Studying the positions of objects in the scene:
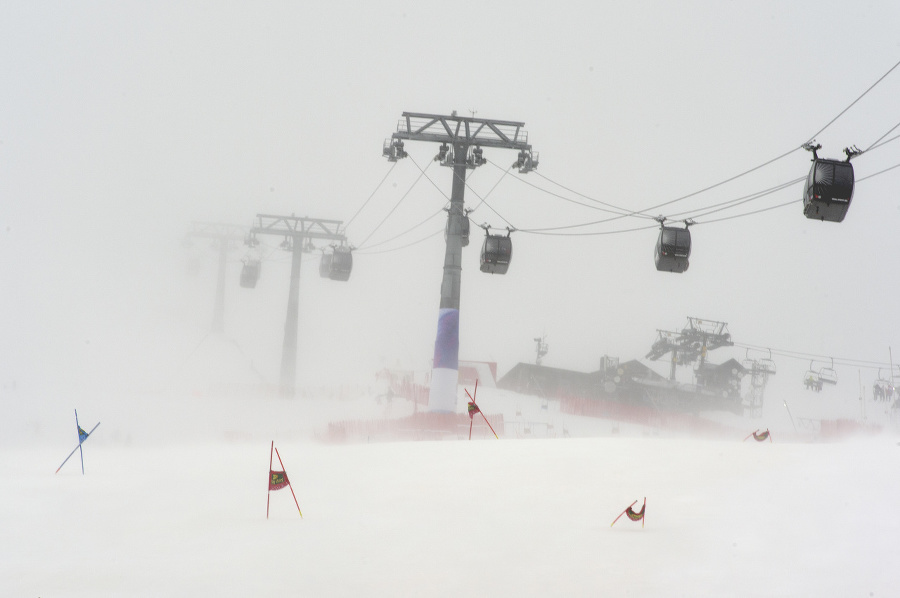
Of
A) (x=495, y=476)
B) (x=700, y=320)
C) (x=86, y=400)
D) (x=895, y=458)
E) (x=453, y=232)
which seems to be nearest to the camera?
(x=495, y=476)

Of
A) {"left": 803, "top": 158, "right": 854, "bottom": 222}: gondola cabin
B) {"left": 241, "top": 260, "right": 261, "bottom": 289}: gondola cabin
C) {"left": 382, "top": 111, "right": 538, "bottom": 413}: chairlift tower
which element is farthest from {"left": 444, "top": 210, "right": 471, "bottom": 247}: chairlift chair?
{"left": 241, "top": 260, "right": 261, "bottom": 289}: gondola cabin

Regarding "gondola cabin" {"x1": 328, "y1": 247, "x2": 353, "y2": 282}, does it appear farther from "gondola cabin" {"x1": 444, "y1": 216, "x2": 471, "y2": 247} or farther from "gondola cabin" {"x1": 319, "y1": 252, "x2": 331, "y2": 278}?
"gondola cabin" {"x1": 444, "y1": 216, "x2": 471, "y2": 247}

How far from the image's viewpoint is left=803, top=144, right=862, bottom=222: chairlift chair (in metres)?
12.0

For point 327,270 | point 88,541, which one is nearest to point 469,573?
point 88,541

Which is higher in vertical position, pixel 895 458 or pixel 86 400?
pixel 895 458

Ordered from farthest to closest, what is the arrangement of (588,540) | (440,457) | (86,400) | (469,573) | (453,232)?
(86,400) < (453,232) < (440,457) < (588,540) < (469,573)

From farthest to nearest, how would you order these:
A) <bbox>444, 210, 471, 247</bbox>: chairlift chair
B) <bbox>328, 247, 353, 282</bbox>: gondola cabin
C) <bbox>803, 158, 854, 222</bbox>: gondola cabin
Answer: <bbox>328, 247, 353, 282</bbox>: gondola cabin, <bbox>444, 210, 471, 247</bbox>: chairlift chair, <bbox>803, 158, 854, 222</bbox>: gondola cabin

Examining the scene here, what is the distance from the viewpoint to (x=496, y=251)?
21.6 meters

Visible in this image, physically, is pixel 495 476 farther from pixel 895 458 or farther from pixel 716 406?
pixel 716 406

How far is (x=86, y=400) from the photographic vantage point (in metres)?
36.5

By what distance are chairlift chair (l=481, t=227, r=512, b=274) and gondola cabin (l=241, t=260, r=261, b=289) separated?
22017 mm

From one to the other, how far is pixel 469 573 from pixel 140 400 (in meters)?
32.5

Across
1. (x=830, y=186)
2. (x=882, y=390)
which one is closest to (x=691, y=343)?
(x=882, y=390)

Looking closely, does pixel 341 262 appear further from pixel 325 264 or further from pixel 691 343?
pixel 691 343
